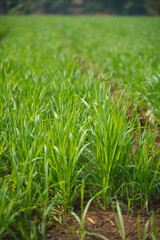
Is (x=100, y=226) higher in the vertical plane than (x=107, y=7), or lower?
lower

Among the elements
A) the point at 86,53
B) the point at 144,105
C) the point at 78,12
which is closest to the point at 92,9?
the point at 78,12

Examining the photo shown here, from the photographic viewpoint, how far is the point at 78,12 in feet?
206

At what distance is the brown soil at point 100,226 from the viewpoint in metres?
1.15

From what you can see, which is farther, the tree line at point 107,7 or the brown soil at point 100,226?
the tree line at point 107,7

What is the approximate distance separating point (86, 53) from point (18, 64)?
3.01 meters

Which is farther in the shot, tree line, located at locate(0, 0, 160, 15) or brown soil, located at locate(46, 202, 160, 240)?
tree line, located at locate(0, 0, 160, 15)

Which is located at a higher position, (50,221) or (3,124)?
(3,124)

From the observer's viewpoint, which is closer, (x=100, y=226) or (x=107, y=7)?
(x=100, y=226)

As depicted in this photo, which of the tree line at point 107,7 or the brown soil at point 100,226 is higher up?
the tree line at point 107,7

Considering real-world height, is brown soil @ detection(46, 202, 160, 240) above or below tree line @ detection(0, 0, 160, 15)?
below

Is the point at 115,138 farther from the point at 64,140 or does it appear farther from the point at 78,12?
the point at 78,12

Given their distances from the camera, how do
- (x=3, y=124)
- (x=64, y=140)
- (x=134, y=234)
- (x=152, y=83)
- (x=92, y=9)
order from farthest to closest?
(x=92, y=9), (x=152, y=83), (x=3, y=124), (x=64, y=140), (x=134, y=234)

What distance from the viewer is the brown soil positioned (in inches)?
45.4

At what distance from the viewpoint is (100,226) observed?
1.23 meters
